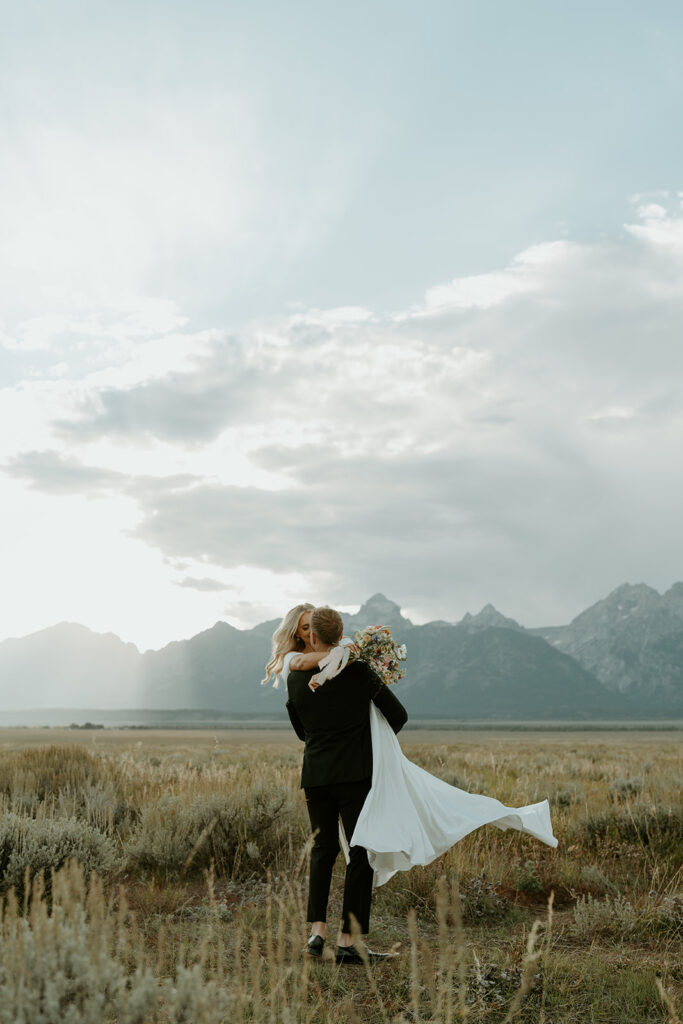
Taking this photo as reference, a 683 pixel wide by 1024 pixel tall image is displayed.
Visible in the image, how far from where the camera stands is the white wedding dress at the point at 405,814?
5348 millimetres

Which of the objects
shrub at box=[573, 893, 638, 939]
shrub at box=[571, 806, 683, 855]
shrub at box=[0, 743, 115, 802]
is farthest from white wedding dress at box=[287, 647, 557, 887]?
shrub at box=[0, 743, 115, 802]

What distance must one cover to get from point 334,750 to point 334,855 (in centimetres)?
78

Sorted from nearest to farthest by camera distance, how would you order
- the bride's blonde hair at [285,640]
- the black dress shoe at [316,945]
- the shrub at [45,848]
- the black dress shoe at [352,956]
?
the black dress shoe at [352,956], the black dress shoe at [316,945], the bride's blonde hair at [285,640], the shrub at [45,848]

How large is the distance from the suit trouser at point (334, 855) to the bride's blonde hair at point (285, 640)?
2.87ft

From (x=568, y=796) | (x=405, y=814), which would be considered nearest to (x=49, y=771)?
(x=405, y=814)

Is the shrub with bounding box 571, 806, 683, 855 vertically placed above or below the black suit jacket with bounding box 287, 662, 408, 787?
below

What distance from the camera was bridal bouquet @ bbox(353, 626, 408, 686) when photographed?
571 cm

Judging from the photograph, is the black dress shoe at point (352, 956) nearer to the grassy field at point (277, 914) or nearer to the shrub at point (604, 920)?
the grassy field at point (277, 914)

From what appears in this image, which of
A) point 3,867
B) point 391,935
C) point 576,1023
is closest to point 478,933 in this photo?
point 391,935

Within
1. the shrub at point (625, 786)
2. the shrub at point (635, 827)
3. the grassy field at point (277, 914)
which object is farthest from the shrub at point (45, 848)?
the shrub at point (625, 786)

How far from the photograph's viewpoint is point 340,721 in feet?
18.2

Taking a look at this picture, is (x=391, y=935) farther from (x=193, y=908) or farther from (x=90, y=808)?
(x=90, y=808)

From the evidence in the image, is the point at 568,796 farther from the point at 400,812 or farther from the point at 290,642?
the point at 290,642

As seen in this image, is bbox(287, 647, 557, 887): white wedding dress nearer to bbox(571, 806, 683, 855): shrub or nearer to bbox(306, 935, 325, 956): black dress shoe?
bbox(306, 935, 325, 956): black dress shoe
